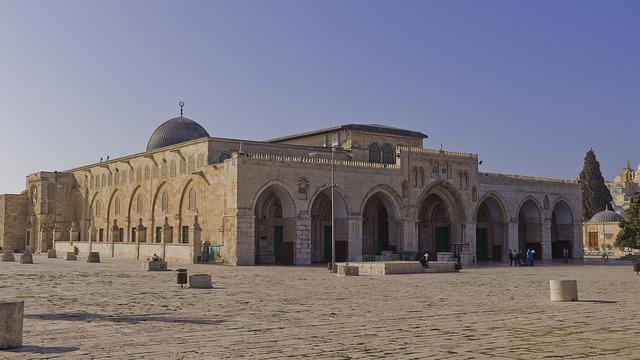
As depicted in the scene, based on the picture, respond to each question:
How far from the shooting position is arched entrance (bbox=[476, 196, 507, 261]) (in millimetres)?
51344

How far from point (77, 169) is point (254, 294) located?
170 feet

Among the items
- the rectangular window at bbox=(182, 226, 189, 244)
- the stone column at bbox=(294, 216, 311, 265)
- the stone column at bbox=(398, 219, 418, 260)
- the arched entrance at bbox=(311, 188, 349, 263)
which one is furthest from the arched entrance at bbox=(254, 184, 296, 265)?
the stone column at bbox=(398, 219, 418, 260)

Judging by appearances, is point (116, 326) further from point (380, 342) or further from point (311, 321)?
point (380, 342)

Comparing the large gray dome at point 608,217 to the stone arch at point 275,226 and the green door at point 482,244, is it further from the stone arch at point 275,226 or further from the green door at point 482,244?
the stone arch at point 275,226

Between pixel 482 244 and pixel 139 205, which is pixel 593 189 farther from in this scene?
pixel 139 205

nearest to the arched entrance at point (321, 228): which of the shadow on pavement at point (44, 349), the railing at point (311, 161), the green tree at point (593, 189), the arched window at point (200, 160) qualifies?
the railing at point (311, 161)

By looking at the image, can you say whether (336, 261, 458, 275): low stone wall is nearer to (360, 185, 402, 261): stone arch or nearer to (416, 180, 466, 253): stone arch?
(360, 185, 402, 261): stone arch

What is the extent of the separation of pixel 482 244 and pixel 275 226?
18567 mm

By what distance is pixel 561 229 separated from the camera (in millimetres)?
56344

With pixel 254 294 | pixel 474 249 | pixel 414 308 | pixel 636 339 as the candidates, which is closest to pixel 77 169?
pixel 474 249

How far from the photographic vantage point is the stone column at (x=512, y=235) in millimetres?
50875

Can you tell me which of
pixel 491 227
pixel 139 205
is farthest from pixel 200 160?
pixel 491 227

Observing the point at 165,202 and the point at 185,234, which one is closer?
the point at 185,234

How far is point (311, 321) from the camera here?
12.6 m
